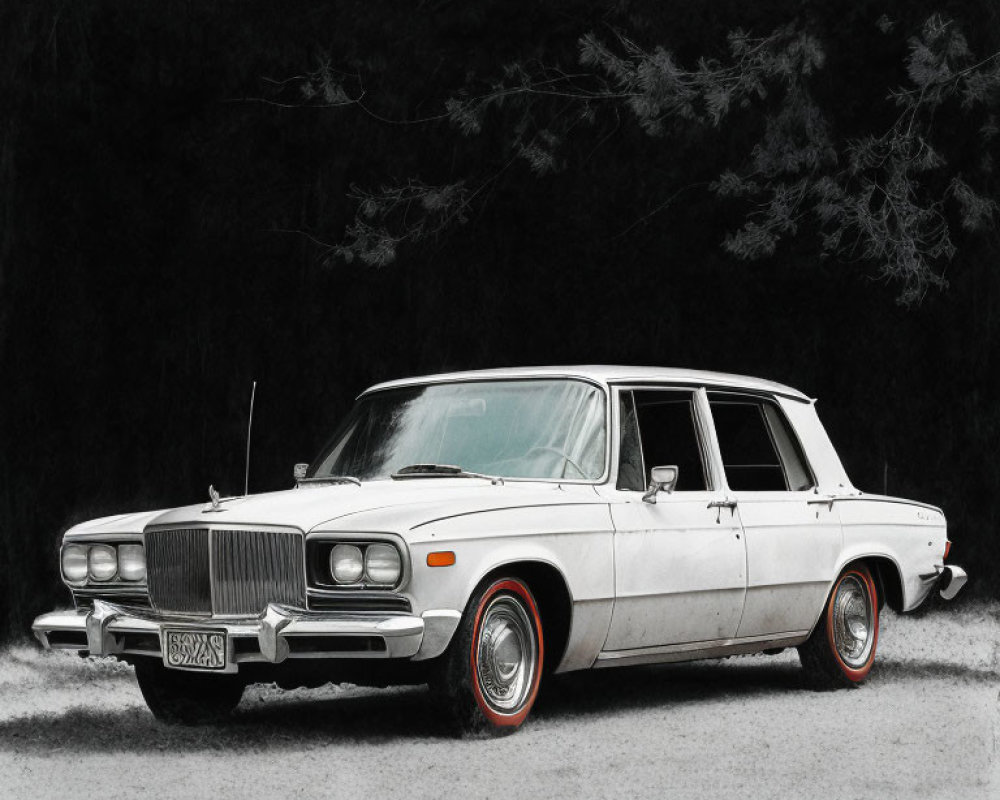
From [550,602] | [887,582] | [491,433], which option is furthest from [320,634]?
[887,582]

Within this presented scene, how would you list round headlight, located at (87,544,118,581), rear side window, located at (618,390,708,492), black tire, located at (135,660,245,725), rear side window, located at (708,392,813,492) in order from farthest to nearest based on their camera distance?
rear side window, located at (708,392,813,492) < rear side window, located at (618,390,708,492) < black tire, located at (135,660,245,725) < round headlight, located at (87,544,118,581)

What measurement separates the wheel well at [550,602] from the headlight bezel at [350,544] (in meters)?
0.84

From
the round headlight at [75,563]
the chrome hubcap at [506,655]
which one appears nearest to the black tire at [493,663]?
the chrome hubcap at [506,655]

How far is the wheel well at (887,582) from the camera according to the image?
10.6 m

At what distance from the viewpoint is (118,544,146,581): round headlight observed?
827 centimetres

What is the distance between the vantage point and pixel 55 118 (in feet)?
45.5

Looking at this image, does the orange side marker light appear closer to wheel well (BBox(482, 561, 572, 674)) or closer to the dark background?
wheel well (BBox(482, 561, 572, 674))

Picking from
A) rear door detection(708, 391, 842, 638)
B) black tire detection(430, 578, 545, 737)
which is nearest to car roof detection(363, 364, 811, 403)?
rear door detection(708, 391, 842, 638)

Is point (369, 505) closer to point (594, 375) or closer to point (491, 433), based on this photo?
point (491, 433)

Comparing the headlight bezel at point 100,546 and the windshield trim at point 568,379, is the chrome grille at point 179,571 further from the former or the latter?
the windshield trim at point 568,379

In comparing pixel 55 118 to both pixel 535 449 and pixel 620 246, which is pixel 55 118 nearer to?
pixel 620 246

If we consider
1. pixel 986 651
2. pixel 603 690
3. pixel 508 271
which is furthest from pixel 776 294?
pixel 603 690

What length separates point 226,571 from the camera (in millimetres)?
7727

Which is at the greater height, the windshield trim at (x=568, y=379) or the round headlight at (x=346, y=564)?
the windshield trim at (x=568, y=379)
